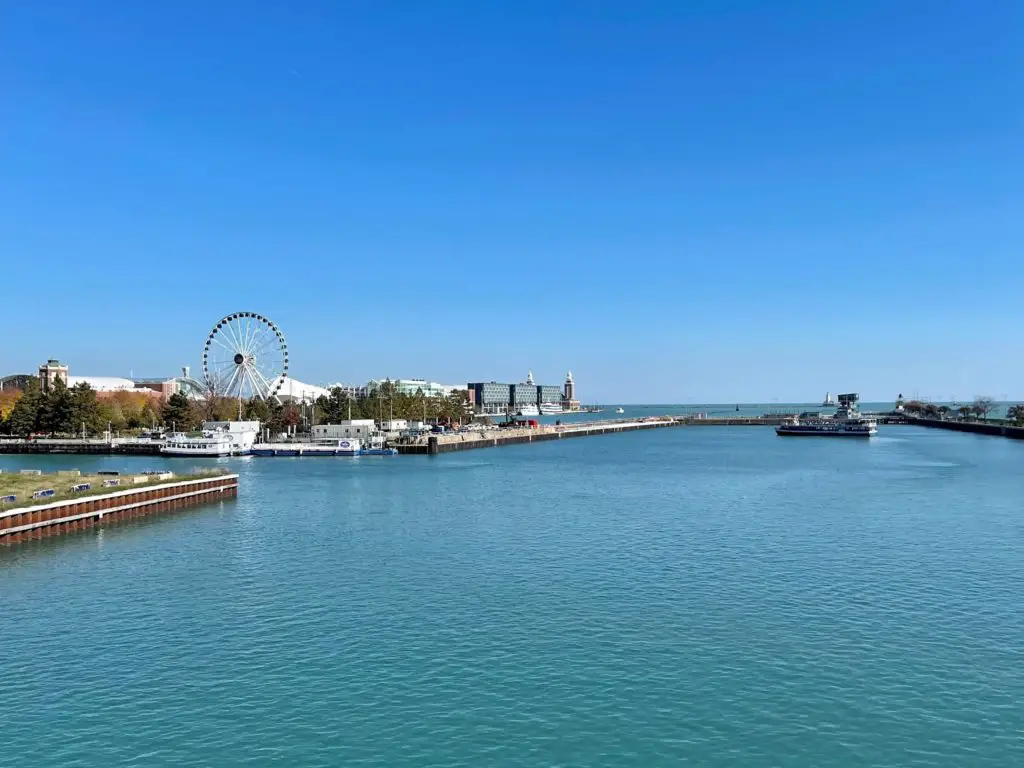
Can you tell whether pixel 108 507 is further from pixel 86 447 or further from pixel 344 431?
pixel 344 431

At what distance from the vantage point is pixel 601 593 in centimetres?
3450

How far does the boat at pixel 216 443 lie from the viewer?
4779 inches

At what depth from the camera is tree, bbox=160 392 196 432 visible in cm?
15525

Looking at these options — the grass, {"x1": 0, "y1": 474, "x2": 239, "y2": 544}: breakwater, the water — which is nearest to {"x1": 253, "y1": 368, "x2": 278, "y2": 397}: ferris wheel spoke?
{"x1": 0, "y1": 474, "x2": 239, "y2": 544}: breakwater

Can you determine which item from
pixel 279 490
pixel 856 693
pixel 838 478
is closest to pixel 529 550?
pixel 856 693

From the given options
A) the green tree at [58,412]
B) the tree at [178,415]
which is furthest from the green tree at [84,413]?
the tree at [178,415]

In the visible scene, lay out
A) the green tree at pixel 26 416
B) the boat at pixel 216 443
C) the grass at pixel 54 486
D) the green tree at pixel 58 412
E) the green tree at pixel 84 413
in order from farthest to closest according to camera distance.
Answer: the green tree at pixel 26 416 < the green tree at pixel 58 412 < the green tree at pixel 84 413 < the boat at pixel 216 443 < the grass at pixel 54 486

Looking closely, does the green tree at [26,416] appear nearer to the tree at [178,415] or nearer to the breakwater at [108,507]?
the tree at [178,415]

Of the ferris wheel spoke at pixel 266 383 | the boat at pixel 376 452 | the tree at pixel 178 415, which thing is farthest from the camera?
the tree at pixel 178 415

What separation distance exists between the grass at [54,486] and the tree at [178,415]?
305 ft

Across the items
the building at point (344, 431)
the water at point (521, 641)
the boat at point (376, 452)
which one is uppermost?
the building at point (344, 431)

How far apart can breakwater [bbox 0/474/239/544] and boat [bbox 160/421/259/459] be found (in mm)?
52058

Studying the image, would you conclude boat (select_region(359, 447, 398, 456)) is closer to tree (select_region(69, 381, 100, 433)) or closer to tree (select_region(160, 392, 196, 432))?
tree (select_region(160, 392, 196, 432))

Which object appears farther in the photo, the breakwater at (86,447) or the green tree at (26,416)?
the green tree at (26,416)
